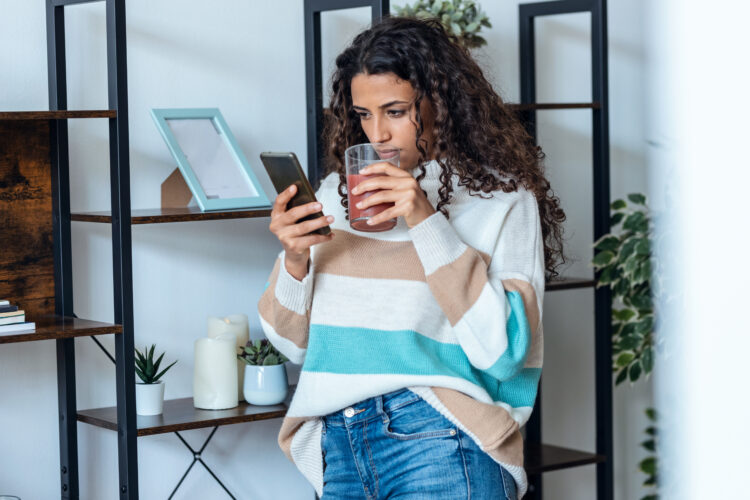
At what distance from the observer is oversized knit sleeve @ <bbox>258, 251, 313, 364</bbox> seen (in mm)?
1435

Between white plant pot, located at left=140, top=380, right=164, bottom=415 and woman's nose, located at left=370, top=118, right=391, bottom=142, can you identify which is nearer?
woman's nose, located at left=370, top=118, right=391, bottom=142

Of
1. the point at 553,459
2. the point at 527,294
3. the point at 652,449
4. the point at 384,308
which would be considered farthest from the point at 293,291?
the point at 553,459

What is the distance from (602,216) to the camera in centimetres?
248

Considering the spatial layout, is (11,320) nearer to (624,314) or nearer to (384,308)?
(384,308)

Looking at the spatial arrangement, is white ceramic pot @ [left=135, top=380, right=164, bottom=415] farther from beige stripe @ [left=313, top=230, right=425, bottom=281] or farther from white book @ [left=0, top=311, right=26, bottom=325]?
beige stripe @ [left=313, top=230, right=425, bottom=281]

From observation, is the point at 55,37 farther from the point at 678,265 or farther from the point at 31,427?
the point at 678,265

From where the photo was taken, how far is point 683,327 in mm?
219

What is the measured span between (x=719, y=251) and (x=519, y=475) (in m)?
1.24

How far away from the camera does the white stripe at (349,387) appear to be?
52.7 inches

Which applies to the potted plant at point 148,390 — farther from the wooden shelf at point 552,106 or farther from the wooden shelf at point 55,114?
the wooden shelf at point 552,106

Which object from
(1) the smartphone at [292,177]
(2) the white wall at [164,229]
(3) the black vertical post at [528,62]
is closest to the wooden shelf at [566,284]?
(3) the black vertical post at [528,62]

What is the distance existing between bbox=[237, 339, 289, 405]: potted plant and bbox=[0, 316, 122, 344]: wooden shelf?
361 millimetres

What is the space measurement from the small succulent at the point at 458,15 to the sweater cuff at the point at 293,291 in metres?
1.10

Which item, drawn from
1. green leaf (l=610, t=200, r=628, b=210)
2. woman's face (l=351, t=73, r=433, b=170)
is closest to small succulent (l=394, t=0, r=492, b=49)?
green leaf (l=610, t=200, r=628, b=210)
